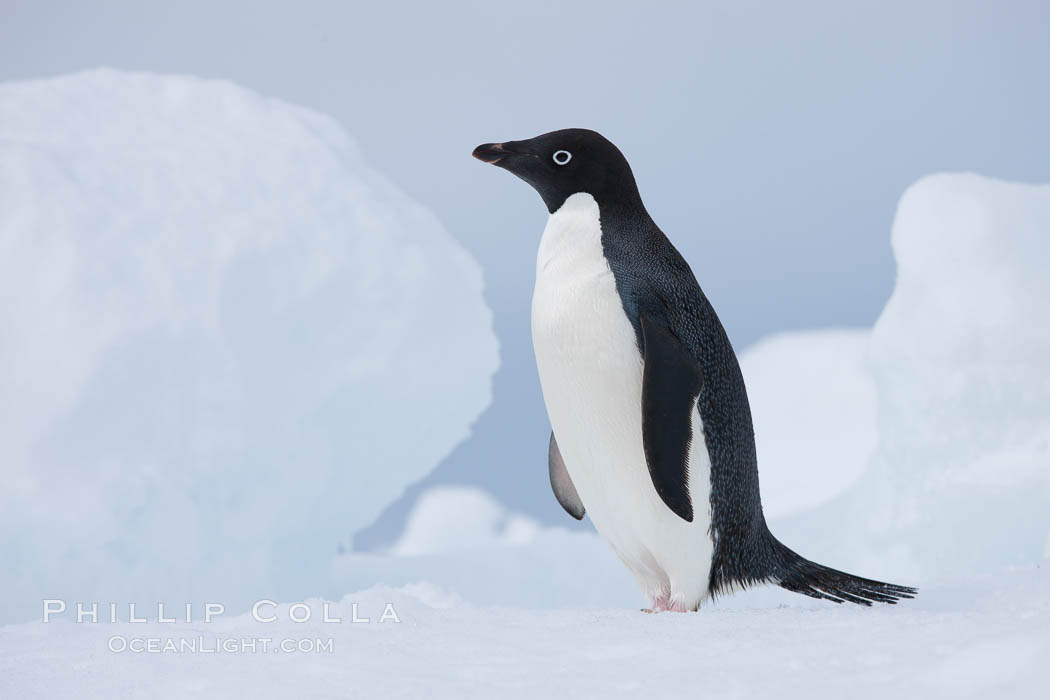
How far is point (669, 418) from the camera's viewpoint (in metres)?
1.64

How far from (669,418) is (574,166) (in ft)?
1.91

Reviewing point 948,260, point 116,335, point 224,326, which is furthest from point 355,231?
point 948,260

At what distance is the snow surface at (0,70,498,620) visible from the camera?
14.3 ft

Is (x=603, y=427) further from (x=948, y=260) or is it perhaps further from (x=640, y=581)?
(x=948, y=260)

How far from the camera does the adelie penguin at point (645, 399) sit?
1674mm

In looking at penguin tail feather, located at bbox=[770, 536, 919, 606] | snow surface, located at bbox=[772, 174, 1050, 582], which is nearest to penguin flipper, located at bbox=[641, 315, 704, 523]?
penguin tail feather, located at bbox=[770, 536, 919, 606]

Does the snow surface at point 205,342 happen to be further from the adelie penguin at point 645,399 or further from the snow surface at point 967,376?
the adelie penguin at point 645,399

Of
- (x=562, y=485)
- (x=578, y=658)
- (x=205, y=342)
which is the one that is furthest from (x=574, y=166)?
(x=205, y=342)

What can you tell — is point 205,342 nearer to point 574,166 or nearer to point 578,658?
point 574,166

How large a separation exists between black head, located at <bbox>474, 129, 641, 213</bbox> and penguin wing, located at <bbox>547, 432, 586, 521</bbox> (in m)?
0.56

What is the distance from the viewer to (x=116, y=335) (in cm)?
443

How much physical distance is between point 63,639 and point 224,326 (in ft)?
11.5

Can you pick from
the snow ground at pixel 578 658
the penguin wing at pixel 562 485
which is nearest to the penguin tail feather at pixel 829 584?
the snow ground at pixel 578 658

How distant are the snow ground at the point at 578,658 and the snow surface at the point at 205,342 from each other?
3.07 meters
